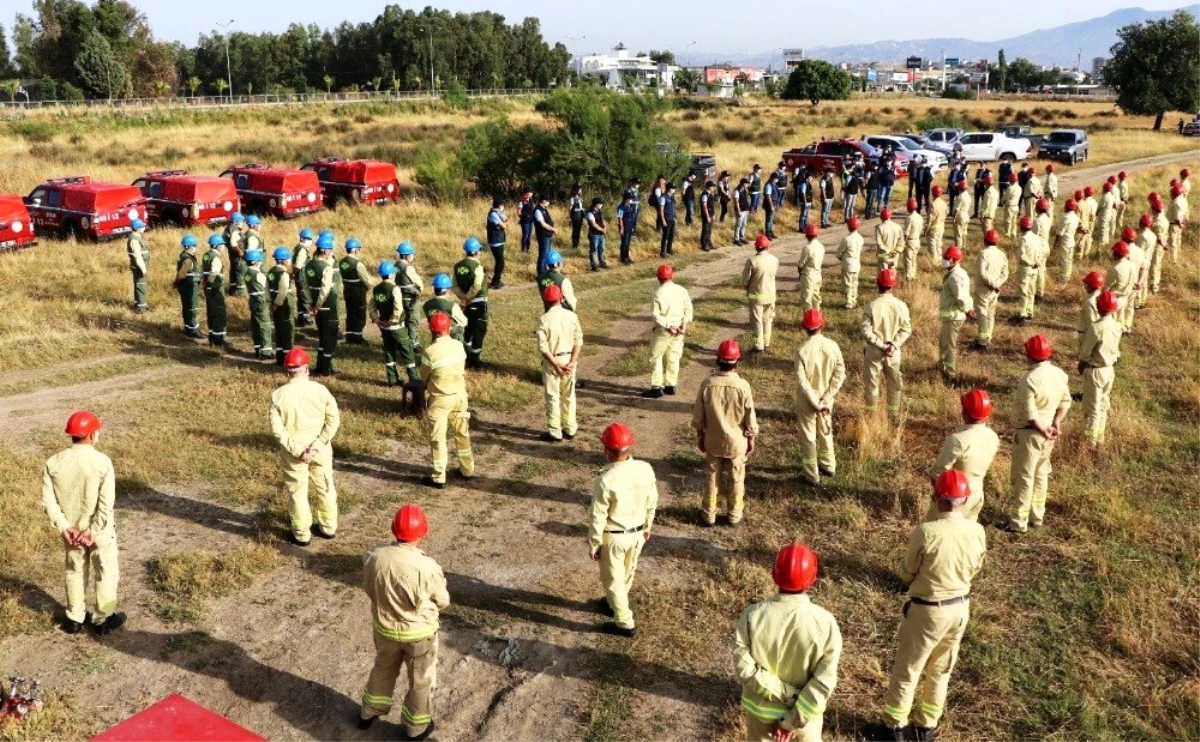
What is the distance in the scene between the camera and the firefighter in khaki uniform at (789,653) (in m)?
4.60

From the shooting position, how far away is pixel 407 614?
18.4 ft

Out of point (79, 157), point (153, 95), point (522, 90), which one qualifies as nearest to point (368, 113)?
point (79, 157)

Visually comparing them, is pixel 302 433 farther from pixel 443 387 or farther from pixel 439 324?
pixel 439 324

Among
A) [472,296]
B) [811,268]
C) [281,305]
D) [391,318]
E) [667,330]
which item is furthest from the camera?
[811,268]

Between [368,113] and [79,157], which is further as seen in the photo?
[368,113]

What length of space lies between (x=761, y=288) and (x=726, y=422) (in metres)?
5.47

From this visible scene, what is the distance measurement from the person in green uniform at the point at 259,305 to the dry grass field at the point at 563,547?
509 millimetres

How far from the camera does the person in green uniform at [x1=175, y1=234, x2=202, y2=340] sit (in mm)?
14195

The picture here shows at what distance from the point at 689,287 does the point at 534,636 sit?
1282cm

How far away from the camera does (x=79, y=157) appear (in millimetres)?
36531

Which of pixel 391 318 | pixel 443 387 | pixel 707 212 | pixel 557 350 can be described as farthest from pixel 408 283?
pixel 707 212

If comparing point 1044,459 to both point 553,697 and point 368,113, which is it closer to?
point 553,697

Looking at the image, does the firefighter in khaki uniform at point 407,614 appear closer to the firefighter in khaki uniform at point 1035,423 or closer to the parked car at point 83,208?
the firefighter in khaki uniform at point 1035,423

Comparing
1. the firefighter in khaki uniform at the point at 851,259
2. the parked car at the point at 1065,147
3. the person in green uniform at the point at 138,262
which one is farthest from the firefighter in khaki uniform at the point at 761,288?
the parked car at the point at 1065,147
